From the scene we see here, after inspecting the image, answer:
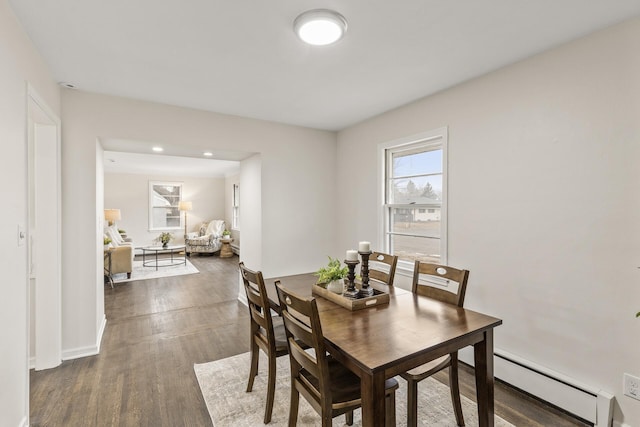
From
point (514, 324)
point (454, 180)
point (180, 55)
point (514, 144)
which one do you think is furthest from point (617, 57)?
point (180, 55)

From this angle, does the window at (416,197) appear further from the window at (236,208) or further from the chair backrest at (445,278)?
the window at (236,208)

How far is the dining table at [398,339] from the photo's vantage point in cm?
126

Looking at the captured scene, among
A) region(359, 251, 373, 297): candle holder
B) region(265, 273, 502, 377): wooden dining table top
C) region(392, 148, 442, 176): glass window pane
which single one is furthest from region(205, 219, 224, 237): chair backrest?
region(359, 251, 373, 297): candle holder

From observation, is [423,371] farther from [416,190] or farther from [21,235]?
[21,235]

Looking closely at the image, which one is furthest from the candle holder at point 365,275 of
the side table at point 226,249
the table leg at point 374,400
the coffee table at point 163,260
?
the side table at point 226,249

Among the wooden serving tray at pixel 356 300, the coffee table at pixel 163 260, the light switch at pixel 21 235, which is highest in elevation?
the light switch at pixel 21 235

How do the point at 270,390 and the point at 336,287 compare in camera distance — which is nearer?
the point at 270,390

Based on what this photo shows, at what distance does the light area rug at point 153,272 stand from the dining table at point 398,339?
4985mm

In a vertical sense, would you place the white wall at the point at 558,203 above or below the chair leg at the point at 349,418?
above

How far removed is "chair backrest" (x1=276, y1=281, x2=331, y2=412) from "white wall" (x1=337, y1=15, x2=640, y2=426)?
5.74 ft

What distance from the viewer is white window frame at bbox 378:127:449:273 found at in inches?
115

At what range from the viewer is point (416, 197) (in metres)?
3.36

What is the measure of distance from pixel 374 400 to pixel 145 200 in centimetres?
948

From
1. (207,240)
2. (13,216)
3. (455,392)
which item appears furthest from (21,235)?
(207,240)
